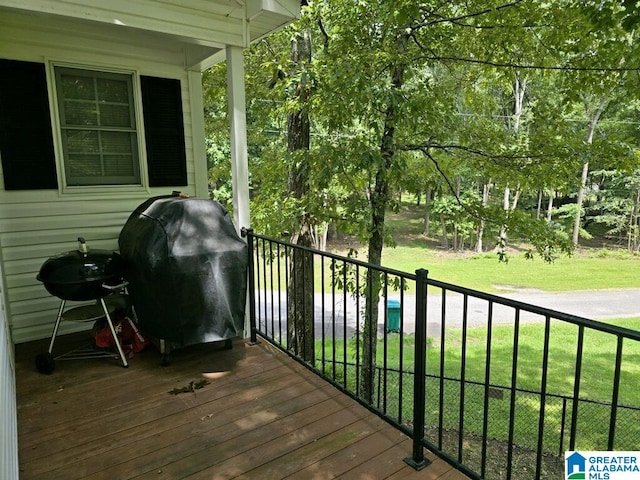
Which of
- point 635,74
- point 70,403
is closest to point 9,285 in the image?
point 70,403

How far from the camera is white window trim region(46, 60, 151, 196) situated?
343cm

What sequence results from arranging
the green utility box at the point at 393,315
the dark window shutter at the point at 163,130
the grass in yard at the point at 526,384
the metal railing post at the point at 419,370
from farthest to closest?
the green utility box at the point at 393,315 < the grass in yard at the point at 526,384 < the dark window shutter at the point at 163,130 < the metal railing post at the point at 419,370

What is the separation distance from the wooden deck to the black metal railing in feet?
0.51

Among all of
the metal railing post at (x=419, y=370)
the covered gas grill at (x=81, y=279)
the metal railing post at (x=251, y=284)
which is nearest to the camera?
the metal railing post at (x=419, y=370)

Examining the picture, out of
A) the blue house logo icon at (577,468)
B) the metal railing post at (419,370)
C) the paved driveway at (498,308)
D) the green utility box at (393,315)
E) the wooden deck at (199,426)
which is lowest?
the paved driveway at (498,308)

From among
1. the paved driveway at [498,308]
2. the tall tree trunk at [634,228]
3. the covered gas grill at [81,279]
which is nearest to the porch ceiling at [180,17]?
the covered gas grill at [81,279]

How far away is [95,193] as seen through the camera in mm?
3678

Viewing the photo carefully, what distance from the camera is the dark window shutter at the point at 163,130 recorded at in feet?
12.7

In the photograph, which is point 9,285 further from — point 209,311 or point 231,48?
point 231,48

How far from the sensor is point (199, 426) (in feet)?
7.44

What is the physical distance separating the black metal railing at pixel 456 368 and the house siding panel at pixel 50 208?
58.1 inches

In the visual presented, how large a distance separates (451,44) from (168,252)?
514 centimetres

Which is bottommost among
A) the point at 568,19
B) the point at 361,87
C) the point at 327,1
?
the point at 361,87

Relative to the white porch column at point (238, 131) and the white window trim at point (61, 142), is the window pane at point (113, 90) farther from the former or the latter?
the white porch column at point (238, 131)
